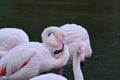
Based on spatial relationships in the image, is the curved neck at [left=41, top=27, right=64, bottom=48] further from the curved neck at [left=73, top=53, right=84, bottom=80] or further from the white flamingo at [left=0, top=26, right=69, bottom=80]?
the curved neck at [left=73, top=53, right=84, bottom=80]

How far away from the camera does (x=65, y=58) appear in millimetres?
8664

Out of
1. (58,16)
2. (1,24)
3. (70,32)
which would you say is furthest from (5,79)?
(58,16)

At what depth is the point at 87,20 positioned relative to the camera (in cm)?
1620

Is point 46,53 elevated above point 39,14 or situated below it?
above

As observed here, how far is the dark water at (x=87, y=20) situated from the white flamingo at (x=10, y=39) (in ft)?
3.10

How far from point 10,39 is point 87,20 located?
24.3ft

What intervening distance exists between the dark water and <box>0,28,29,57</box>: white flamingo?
3.10ft

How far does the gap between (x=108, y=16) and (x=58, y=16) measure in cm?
154

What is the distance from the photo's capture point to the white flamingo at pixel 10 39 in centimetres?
898

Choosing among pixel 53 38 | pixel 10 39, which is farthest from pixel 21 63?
pixel 53 38

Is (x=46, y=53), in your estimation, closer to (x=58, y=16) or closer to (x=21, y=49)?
(x=21, y=49)

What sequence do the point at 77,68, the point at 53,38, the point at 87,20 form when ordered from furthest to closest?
the point at 87,20 → the point at 53,38 → the point at 77,68

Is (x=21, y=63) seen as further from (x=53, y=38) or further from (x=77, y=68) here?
(x=53, y=38)

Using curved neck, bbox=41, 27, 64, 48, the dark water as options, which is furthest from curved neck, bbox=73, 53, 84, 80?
the dark water
